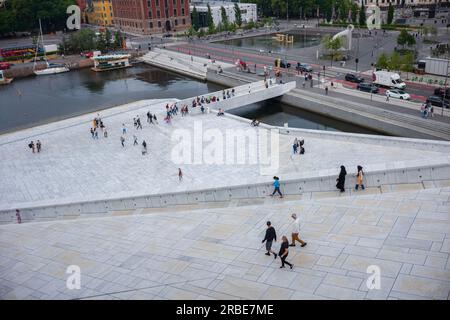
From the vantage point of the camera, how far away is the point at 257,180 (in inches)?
808

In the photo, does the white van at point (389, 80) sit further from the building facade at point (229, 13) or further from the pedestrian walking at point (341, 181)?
the building facade at point (229, 13)

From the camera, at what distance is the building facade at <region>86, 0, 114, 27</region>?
14798cm

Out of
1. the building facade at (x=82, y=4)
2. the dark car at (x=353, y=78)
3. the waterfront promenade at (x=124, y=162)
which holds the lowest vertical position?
the waterfront promenade at (x=124, y=162)

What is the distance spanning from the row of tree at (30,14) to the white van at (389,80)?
369 feet

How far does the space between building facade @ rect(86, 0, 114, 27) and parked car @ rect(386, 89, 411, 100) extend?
119 m

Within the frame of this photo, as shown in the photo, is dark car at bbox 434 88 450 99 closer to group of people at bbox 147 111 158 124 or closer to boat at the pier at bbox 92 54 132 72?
group of people at bbox 147 111 158 124

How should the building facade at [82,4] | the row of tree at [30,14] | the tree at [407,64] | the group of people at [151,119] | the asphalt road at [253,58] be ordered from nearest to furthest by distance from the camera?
the group of people at [151,119]
the asphalt road at [253,58]
the tree at [407,64]
the row of tree at [30,14]
the building facade at [82,4]

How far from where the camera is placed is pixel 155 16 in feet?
406

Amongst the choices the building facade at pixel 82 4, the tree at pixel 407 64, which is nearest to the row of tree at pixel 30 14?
the building facade at pixel 82 4

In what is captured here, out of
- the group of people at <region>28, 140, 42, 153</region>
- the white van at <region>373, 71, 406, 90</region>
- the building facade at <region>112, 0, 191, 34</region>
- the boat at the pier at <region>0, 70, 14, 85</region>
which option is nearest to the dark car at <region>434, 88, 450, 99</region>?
the white van at <region>373, 71, 406, 90</region>

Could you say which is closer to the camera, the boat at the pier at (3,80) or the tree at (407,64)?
the tree at (407,64)

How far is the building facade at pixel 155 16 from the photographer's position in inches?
4835

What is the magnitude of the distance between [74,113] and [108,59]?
33707 mm

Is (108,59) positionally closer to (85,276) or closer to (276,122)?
(276,122)
